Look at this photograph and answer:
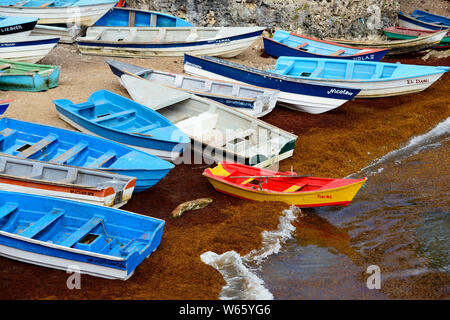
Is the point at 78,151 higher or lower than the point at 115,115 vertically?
lower

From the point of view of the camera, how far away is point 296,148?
1252cm

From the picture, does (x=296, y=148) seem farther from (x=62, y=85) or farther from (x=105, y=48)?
(x=105, y=48)

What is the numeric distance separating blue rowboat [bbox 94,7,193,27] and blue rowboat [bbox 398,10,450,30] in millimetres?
10348

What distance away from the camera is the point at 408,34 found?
20.9m

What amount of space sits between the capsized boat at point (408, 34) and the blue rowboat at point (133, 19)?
929 cm

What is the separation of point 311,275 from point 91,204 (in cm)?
379

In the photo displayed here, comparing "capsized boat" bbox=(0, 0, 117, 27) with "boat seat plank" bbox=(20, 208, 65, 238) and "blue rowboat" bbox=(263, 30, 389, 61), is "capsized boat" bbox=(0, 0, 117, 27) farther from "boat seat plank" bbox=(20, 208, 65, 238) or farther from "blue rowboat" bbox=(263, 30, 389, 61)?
"boat seat plank" bbox=(20, 208, 65, 238)

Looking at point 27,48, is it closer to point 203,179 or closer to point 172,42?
point 172,42

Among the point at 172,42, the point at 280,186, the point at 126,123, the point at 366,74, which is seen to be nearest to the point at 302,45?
the point at 366,74

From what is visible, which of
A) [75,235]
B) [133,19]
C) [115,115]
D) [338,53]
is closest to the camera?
[75,235]

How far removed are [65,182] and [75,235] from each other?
138 centimetres

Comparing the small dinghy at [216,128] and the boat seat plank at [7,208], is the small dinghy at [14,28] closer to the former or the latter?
the small dinghy at [216,128]

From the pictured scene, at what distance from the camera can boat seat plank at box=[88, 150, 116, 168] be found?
9.53m

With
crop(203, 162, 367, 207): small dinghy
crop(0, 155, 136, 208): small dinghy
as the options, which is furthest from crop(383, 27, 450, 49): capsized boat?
crop(0, 155, 136, 208): small dinghy
